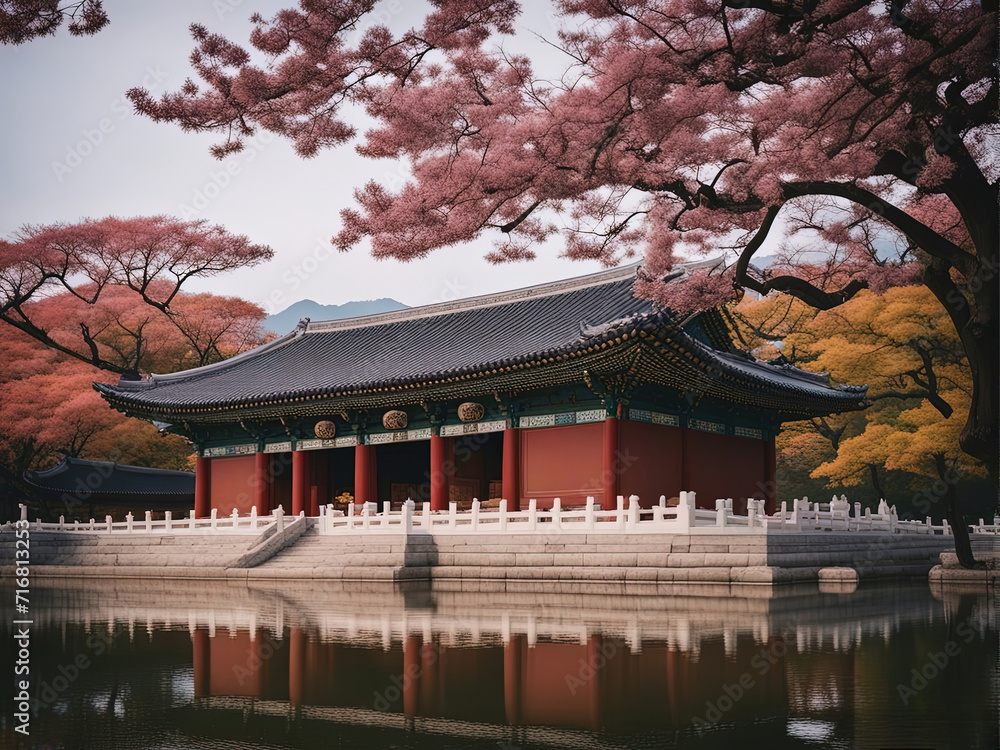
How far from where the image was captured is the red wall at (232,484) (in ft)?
117

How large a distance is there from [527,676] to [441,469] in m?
21.0

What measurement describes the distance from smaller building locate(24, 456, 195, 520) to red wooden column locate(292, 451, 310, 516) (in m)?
13.8

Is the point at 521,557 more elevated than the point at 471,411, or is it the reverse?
the point at 471,411

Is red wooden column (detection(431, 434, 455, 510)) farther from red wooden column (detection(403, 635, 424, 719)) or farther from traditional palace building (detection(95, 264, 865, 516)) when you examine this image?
red wooden column (detection(403, 635, 424, 719))

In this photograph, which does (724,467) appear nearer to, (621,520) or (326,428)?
(621,520)

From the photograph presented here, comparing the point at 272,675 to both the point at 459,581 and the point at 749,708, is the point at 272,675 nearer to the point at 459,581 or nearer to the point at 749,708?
the point at 749,708

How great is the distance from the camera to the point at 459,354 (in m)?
31.3

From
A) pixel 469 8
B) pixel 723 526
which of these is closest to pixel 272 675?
pixel 469 8

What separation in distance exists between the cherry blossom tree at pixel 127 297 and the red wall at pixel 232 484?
14.8m
